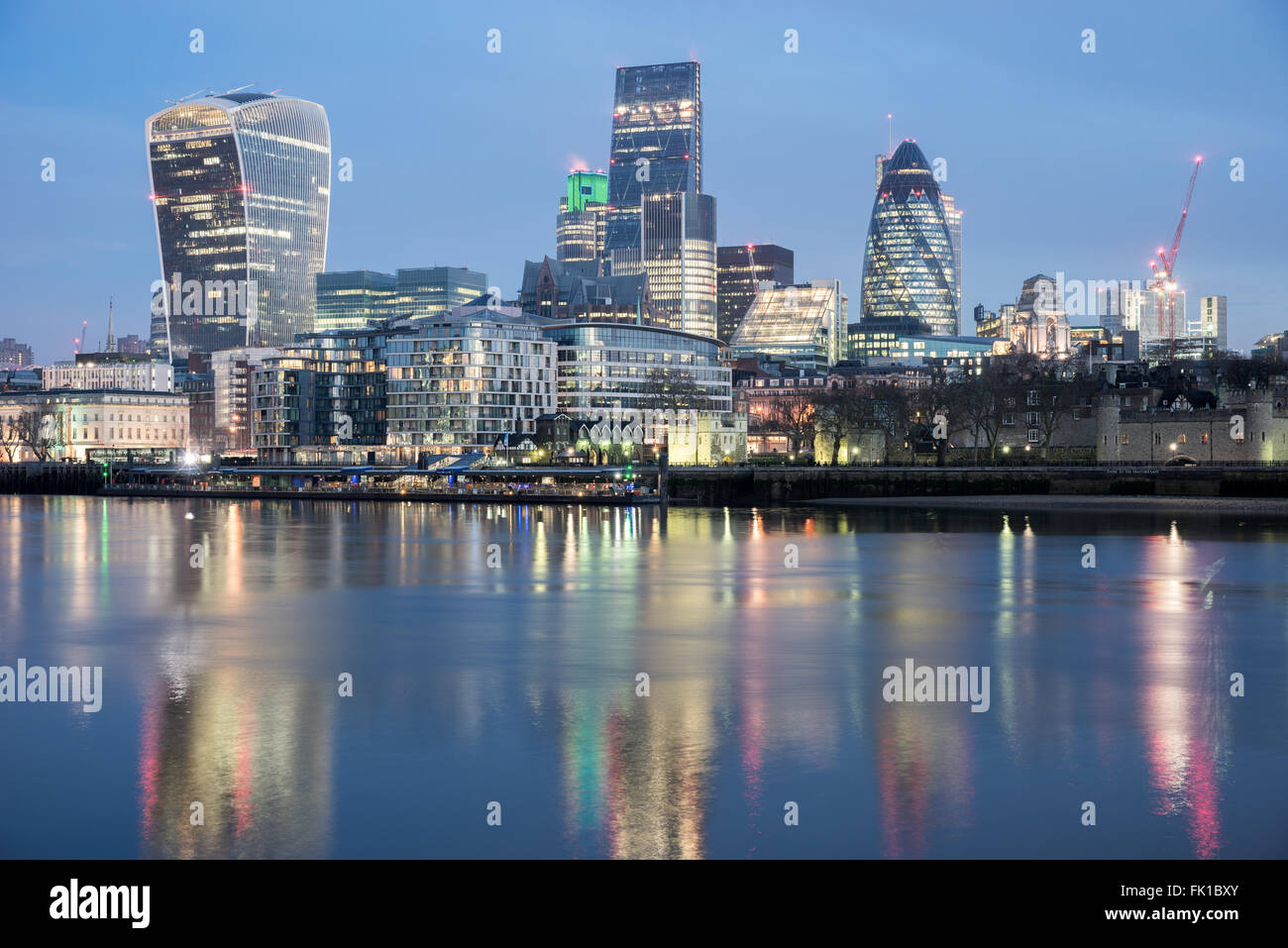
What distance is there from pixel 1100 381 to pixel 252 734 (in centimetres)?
14662

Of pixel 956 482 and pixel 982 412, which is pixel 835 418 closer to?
pixel 982 412

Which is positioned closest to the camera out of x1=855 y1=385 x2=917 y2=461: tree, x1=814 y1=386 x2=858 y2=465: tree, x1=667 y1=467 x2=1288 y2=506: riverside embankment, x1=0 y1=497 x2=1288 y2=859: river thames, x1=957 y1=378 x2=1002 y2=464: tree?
x1=0 y1=497 x2=1288 y2=859: river thames

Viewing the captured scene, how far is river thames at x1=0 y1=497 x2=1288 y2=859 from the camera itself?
1936 centimetres

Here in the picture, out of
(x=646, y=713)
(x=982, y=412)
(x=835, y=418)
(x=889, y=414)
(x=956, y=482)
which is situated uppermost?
(x=889, y=414)

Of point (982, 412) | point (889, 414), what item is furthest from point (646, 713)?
point (889, 414)

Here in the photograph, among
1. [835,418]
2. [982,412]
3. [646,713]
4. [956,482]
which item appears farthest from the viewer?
[835,418]

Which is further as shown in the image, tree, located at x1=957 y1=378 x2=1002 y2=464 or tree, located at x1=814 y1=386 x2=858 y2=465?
tree, located at x1=814 y1=386 x2=858 y2=465

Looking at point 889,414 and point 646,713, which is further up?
point 889,414

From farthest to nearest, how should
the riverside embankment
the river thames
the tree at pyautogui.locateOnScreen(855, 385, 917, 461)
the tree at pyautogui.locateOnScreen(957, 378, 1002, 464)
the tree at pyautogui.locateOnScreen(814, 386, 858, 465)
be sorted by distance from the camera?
1. the tree at pyautogui.locateOnScreen(855, 385, 917, 461)
2. the tree at pyautogui.locateOnScreen(814, 386, 858, 465)
3. the tree at pyautogui.locateOnScreen(957, 378, 1002, 464)
4. the riverside embankment
5. the river thames

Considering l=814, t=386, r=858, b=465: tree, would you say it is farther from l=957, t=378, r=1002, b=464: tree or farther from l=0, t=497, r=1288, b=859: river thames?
l=0, t=497, r=1288, b=859: river thames

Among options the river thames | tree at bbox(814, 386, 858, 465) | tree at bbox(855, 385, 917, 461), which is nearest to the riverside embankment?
tree at bbox(814, 386, 858, 465)

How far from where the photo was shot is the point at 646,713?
1061 inches

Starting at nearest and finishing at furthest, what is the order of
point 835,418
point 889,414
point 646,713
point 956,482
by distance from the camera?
point 646,713
point 956,482
point 835,418
point 889,414
